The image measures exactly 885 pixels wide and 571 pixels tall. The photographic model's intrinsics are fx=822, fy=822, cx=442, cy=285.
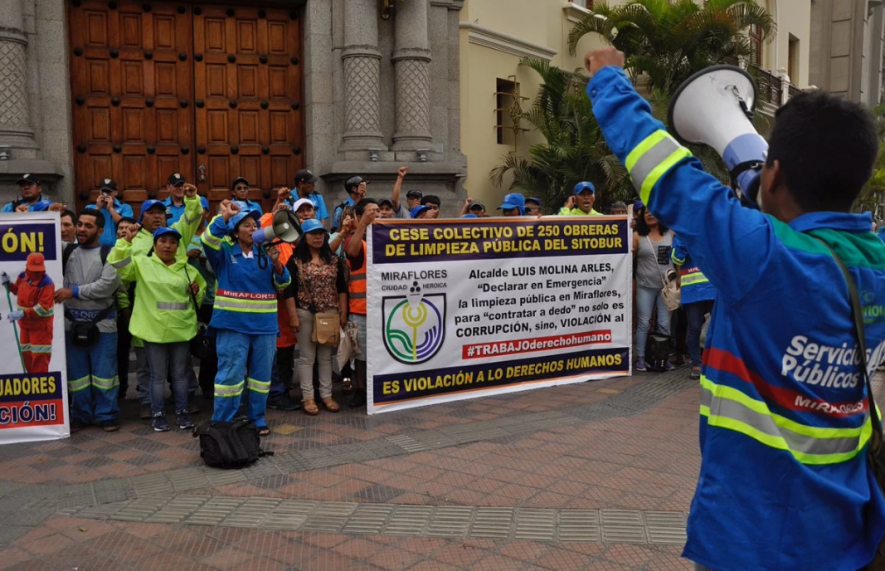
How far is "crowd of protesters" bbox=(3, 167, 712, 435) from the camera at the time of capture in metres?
6.69

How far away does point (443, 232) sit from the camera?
7.96 metres

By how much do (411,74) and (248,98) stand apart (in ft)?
7.90

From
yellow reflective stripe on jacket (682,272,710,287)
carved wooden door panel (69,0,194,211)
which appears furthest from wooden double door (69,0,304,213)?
yellow reflective stripe on jacket (682,272,710,287)

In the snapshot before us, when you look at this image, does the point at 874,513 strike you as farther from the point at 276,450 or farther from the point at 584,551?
the point at 276,450

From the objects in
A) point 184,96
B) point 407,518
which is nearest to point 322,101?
point 184,96

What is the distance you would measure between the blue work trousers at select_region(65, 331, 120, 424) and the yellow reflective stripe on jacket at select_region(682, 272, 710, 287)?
20.0 feet

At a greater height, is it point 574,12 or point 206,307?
point 574,12

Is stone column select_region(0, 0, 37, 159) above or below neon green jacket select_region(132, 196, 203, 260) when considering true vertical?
above

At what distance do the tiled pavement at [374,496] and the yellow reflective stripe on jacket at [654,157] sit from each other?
2832 mm

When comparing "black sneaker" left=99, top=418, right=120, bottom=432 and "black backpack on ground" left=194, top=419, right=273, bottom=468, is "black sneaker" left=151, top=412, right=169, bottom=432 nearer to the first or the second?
"black sneaker" left=99, top=418, right=120, bottom=432

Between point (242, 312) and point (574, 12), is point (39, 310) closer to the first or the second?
Result: point (242, 312)

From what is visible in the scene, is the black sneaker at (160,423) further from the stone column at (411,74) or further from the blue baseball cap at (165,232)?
the stone column at (411,74)

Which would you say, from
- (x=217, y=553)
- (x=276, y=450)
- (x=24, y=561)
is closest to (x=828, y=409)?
(x=217, y=553)

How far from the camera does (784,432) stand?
6.73 feet
